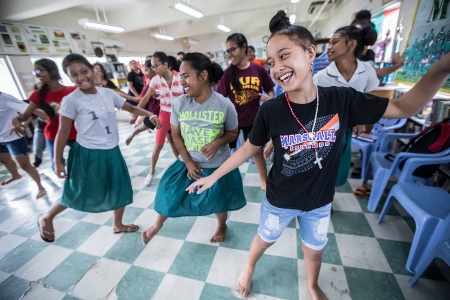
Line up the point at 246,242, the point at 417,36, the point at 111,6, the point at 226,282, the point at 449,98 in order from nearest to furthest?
the point at 226,282 < the point at 246,242 < the point at 449,98 < the point at 417,36 < the point at 111,6

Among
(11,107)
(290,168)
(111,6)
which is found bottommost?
(290,168)

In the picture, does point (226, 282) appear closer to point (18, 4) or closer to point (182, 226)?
point (182, 226)

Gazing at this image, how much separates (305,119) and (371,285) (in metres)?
1.16

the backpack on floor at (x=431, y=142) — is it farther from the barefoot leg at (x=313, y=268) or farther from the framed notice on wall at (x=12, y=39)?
the framed notice on wall at (x=12, y=39)

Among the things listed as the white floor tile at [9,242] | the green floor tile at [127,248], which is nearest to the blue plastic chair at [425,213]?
the green floor tile at [127,248]

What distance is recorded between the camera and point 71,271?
4.72 ft

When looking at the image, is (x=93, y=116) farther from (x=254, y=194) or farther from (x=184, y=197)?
(x=254, y=194)

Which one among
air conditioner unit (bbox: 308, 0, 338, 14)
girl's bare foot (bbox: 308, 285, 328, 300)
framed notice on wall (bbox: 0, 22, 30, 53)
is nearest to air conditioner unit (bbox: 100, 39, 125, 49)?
framed notice on wall (bbox: 0, 22, 30, 53)

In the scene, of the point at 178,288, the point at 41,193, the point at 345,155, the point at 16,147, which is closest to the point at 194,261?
the point at 178,288

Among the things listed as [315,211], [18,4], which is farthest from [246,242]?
[18,4]

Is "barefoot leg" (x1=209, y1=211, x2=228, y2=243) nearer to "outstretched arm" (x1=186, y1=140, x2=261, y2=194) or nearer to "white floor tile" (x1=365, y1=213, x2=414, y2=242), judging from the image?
"outstretched arm" (x1=186, y1=140, x2=261, y2=194)

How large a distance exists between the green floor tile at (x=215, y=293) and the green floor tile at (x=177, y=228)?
0.50 m

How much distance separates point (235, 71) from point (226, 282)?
1.77m

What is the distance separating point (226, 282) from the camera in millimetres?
1276
